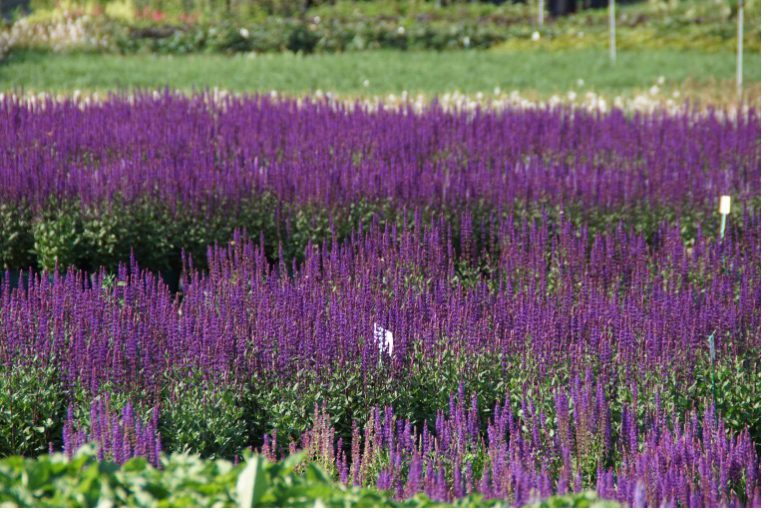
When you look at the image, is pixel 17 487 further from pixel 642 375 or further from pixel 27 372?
pixel 642 375

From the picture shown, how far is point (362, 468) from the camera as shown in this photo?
3.50m

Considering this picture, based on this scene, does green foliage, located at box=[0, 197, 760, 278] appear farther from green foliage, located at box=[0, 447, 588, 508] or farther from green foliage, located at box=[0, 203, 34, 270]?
green foliage, located at box=[0, 447, 588, 508]

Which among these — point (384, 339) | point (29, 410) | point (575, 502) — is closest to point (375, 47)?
point (384, 339)

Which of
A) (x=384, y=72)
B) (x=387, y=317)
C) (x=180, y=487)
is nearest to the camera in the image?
(x=180, y=487)

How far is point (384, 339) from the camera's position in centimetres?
426

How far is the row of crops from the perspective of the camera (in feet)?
11.6

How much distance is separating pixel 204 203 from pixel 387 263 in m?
1.53

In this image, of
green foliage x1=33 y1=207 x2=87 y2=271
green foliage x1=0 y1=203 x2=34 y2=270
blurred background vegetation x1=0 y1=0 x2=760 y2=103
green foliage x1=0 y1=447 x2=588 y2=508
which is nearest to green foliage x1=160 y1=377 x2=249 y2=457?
green foliage x1=0 y1=447 x2=588 y2=508

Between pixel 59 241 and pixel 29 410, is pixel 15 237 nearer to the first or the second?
pixel 59 241

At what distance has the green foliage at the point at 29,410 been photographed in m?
3.86

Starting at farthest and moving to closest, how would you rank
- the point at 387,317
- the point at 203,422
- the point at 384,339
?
the point at 387,317 → the point at 384,339 → the point at 203,422

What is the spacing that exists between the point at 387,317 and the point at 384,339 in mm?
226

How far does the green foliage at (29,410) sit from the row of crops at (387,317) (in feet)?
0.03

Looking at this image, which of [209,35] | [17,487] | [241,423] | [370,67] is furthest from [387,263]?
[209,35]
